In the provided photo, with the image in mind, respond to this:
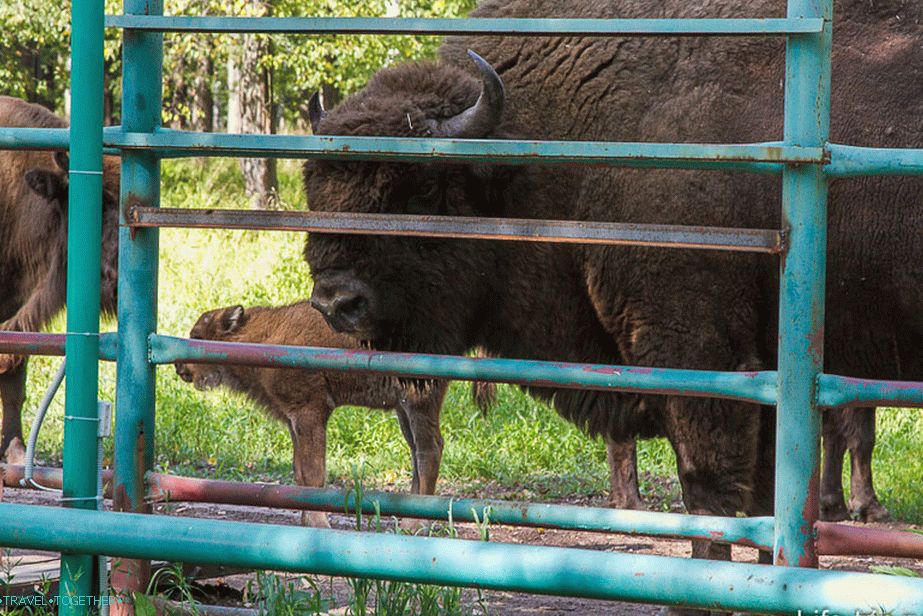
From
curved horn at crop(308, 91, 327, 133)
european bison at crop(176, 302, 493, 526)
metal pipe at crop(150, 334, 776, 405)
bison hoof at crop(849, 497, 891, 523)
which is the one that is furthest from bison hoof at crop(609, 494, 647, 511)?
metal pipe at crop(150, 334, 776, 405)

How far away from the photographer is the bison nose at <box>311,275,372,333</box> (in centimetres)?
423

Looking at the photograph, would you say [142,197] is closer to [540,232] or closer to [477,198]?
[540,232]

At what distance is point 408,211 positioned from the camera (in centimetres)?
443

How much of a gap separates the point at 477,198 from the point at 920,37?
169cm

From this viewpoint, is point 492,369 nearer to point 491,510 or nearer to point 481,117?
point 491,510

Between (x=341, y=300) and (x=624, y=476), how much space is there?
10.8 ft

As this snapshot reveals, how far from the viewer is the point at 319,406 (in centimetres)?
755

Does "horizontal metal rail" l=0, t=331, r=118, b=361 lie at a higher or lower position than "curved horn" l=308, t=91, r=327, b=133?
lower

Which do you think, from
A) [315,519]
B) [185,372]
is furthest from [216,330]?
[315,519]

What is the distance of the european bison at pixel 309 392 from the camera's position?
23.2 ft

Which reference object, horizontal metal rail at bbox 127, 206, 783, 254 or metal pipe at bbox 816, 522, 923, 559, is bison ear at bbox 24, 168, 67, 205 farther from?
metal pipe at bbox 816, 522, 923, 559

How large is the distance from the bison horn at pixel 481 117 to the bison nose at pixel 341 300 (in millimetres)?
667

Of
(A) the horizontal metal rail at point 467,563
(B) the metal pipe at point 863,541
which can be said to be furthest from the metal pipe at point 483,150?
(A) the horizontal metal rail at point 467,563

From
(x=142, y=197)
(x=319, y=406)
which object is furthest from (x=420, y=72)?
(x=319, y=406)
